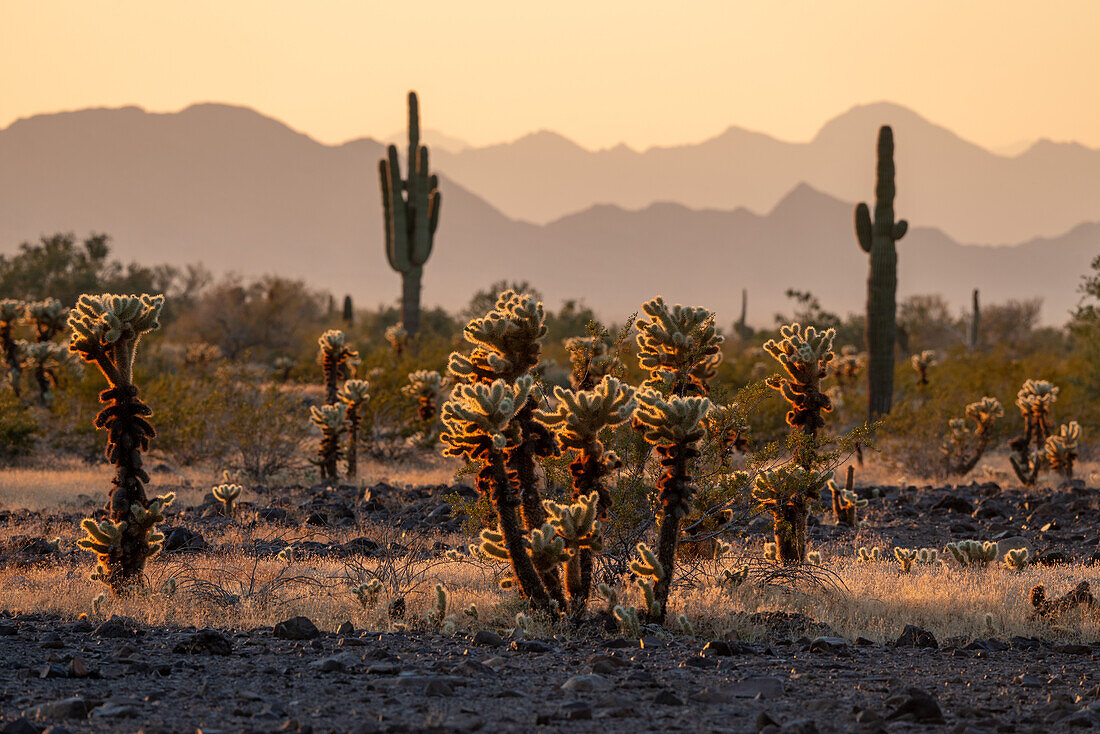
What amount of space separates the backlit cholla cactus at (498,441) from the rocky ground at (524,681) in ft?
1.68

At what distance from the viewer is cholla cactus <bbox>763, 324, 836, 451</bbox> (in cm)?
859

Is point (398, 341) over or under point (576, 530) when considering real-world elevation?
over

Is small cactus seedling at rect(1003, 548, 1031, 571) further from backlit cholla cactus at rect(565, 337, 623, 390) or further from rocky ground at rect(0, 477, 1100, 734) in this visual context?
backlit cholla cactus at rect(565, 337, 623, 390)

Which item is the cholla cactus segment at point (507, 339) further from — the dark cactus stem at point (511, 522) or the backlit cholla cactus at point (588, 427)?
the dark cactus stem at point (511, 522)

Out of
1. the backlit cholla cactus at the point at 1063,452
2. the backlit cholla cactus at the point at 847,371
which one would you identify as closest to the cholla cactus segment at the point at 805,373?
the backlit cholla cactus at the point at 1063,452

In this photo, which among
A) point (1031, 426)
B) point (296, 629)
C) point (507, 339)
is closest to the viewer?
point (296, 629)

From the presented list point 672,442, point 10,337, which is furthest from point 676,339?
point 10,337

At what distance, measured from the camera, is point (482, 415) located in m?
6.08

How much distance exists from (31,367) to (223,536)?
33.8 feet

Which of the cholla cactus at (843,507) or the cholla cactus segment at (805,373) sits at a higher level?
the cholla cactus segment at (805,373)

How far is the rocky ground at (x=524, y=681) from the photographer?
477 cm

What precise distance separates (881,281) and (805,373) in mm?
11011

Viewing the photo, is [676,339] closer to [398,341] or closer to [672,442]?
[672,442]

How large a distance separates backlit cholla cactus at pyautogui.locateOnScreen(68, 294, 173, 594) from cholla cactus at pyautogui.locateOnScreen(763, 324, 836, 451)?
189 inches
